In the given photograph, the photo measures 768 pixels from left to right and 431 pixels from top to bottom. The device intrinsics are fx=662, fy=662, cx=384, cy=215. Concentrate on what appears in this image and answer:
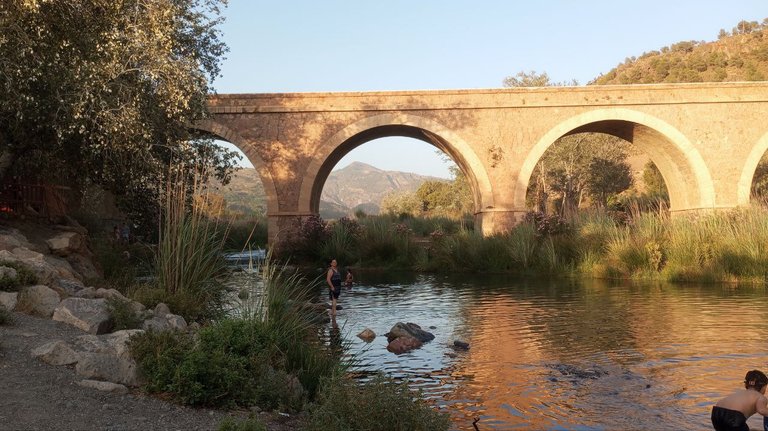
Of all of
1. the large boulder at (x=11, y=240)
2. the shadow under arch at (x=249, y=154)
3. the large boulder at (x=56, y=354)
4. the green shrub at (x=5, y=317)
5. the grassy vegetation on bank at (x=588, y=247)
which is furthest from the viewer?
the shadow under arch at (x=249, y=154)

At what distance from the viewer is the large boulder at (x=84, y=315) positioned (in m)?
5.36

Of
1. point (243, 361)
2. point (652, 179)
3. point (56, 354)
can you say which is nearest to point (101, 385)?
point (56, 354)

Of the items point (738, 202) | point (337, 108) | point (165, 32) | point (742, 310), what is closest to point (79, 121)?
point (165, 32)

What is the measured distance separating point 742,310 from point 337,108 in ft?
47.8

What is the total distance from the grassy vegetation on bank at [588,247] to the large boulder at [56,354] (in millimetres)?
12406

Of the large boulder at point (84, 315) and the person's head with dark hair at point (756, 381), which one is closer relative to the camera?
the person's head with dark hair at point (756, 381)

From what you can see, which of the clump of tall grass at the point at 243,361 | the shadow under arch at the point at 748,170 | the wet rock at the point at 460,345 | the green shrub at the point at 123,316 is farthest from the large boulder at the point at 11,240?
the shadow under arch at the point at 748,170

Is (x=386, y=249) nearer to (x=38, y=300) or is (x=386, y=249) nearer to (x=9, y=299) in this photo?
(x=38, y=300)

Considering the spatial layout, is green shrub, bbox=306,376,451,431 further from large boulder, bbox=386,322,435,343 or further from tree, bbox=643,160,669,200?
tree, bbox=643,160,669,200

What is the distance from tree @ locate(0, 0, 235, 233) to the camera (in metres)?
7.63

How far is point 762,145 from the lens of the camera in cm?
2119

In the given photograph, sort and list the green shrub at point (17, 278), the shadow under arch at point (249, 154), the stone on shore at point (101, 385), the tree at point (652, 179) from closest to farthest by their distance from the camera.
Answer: the stone on shore at point (101, 385) < the green shrub at point (17, 278) < the shadow under arch at point (249, 154) < the tree at point (652, 179)

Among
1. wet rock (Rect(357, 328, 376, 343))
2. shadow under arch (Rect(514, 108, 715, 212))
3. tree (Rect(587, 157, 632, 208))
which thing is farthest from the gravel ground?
tree (Rect(587, 157, 632, 208))

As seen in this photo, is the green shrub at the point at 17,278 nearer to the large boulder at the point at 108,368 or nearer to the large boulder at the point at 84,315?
the large boulder at the point at 84,315
